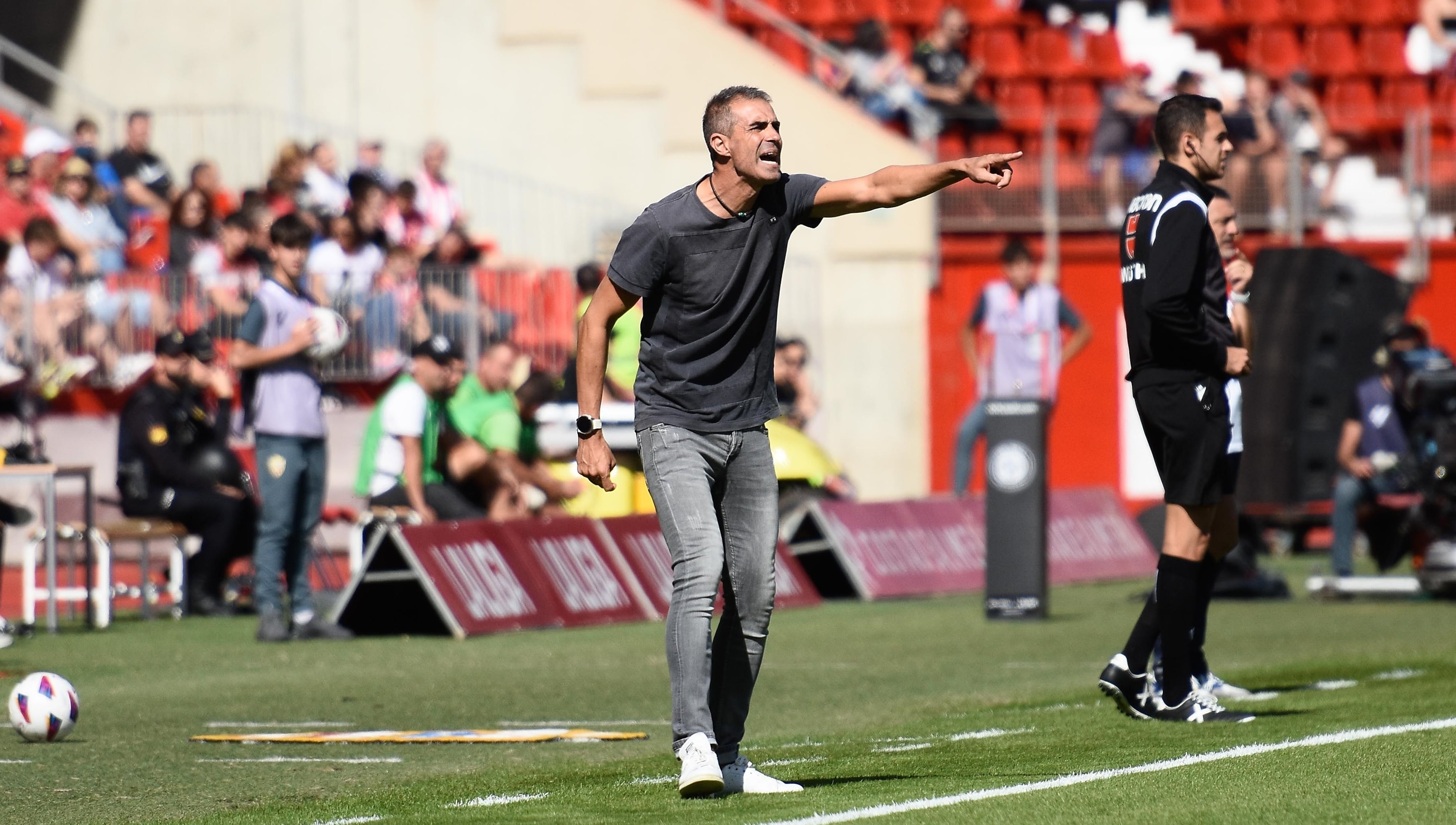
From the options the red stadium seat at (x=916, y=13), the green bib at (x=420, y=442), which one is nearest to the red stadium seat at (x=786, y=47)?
the red stadium seat at (x=916, y=13)

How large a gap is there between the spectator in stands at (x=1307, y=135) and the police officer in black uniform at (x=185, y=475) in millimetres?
11725

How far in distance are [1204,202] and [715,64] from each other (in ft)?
52.4

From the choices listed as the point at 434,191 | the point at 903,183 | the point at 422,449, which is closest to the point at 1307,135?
the point at 434,191

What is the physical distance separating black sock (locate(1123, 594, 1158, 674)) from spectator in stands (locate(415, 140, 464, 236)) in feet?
46.1

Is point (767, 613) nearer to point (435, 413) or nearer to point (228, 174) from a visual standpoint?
point (435, 413)

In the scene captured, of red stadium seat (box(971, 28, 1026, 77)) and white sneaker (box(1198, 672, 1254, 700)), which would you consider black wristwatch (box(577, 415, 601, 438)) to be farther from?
red stadium seat (box(971, 28, 1026, 77))

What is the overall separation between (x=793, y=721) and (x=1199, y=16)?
60.4 ft

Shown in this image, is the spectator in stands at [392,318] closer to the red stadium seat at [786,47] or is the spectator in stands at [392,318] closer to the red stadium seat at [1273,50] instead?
the red stadium seat at [786,47]

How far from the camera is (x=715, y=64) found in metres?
24.4

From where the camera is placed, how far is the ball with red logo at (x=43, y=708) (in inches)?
338

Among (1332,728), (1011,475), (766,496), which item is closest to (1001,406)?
(1011,475)

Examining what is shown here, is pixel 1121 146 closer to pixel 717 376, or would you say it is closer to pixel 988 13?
pixel 988 13

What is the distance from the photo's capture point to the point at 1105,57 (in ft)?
84.6

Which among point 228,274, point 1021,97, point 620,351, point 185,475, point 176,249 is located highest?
point 1021,97
